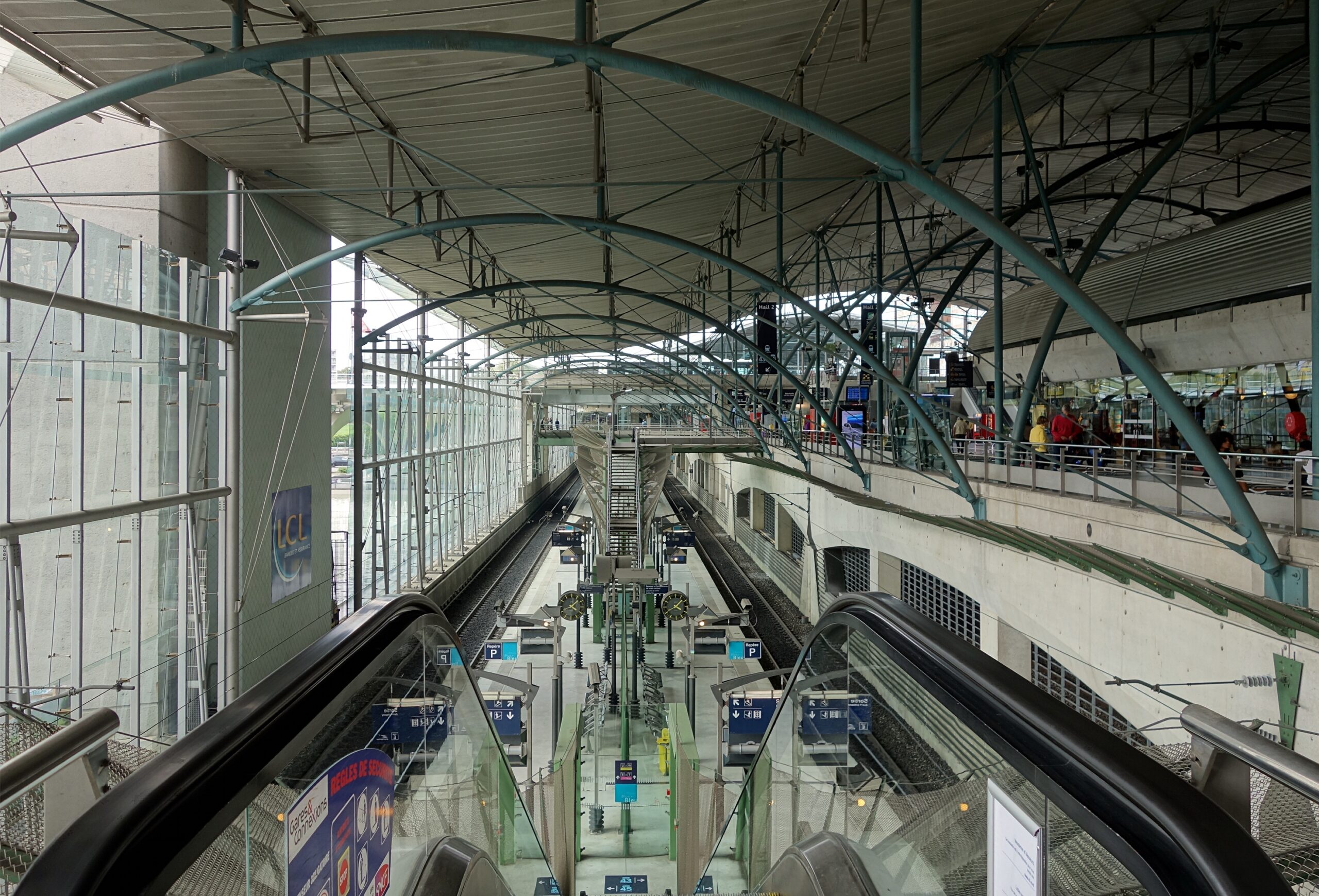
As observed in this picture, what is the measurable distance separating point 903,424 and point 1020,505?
1393 cm

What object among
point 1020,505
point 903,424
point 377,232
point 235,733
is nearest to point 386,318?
point 377,232

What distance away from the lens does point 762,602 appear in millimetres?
31062

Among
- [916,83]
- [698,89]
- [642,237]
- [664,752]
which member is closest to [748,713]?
[664,752]

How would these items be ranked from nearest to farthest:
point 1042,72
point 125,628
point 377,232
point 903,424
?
point 125,628
point 1042,72
point 377,232
point 903,424

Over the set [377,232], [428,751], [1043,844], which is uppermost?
[377,232]

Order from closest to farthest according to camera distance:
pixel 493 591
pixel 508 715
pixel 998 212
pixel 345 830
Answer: pixel 345 830
pixel 998 212
pixel 508 715
pixel 493 591

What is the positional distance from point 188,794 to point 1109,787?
5.74ft

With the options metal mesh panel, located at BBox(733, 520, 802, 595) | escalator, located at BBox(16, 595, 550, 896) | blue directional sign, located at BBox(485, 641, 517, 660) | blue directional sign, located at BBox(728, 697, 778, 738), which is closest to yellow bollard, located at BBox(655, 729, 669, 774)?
blue directional sign, located at BBox(728, 697, 778, 738)

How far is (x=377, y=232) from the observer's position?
1972cm

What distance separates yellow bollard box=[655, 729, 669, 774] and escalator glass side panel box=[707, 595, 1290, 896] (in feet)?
41.0

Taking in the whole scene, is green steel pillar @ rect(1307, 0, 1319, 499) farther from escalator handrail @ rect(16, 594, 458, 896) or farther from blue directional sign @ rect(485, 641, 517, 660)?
blue directional sign @ rect(485, 641, 517, 660)

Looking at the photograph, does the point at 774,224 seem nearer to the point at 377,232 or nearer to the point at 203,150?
the point at 377,232

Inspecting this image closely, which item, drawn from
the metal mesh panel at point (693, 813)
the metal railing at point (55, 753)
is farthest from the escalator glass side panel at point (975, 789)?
the metal mesh panel at point (693, 813)

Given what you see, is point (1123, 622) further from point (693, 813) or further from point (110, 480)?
point (110, 480)
